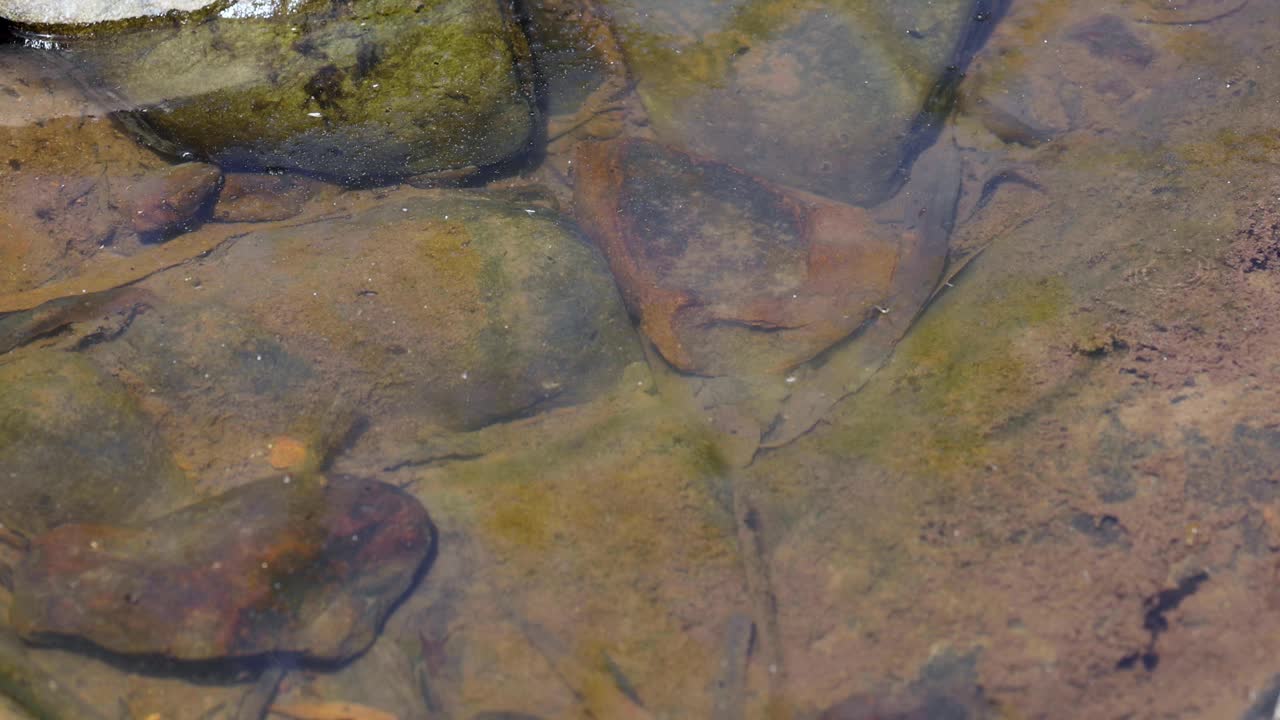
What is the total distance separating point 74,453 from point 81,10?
2.19 meters

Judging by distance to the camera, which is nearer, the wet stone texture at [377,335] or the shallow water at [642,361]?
the shallow water at [642,361]

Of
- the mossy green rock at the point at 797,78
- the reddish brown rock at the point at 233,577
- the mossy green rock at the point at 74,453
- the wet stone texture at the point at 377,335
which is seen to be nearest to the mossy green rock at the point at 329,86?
the wet stone texture at the point at 377,335

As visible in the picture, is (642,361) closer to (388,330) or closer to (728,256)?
(728,256)

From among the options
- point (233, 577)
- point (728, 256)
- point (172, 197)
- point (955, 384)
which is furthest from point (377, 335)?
point (955, 384)

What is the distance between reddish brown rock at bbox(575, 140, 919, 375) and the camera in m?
3.13

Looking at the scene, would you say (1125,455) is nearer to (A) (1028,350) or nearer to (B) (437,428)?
(A) (1028,350)

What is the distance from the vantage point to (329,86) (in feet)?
11.5

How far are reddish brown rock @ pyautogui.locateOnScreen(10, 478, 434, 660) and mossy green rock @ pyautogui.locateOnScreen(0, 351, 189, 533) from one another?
94 mm

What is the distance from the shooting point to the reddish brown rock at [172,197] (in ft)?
11.2

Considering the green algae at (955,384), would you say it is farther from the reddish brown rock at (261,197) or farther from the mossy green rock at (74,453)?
the reddish brown rock at (261,197)

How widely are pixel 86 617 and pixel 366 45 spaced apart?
2.45 metres

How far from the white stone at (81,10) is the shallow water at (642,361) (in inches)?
3.2

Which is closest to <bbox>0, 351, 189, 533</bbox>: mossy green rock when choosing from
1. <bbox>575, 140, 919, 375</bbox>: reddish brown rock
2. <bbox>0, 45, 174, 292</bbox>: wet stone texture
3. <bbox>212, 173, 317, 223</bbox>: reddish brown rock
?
<bbox>0, 45, 174, 292</bbox>: wet stone texture

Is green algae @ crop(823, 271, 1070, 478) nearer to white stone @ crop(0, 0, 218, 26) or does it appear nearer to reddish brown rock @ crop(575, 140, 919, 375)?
reddish brown rock @ crop(575, 140, 919, 375)
